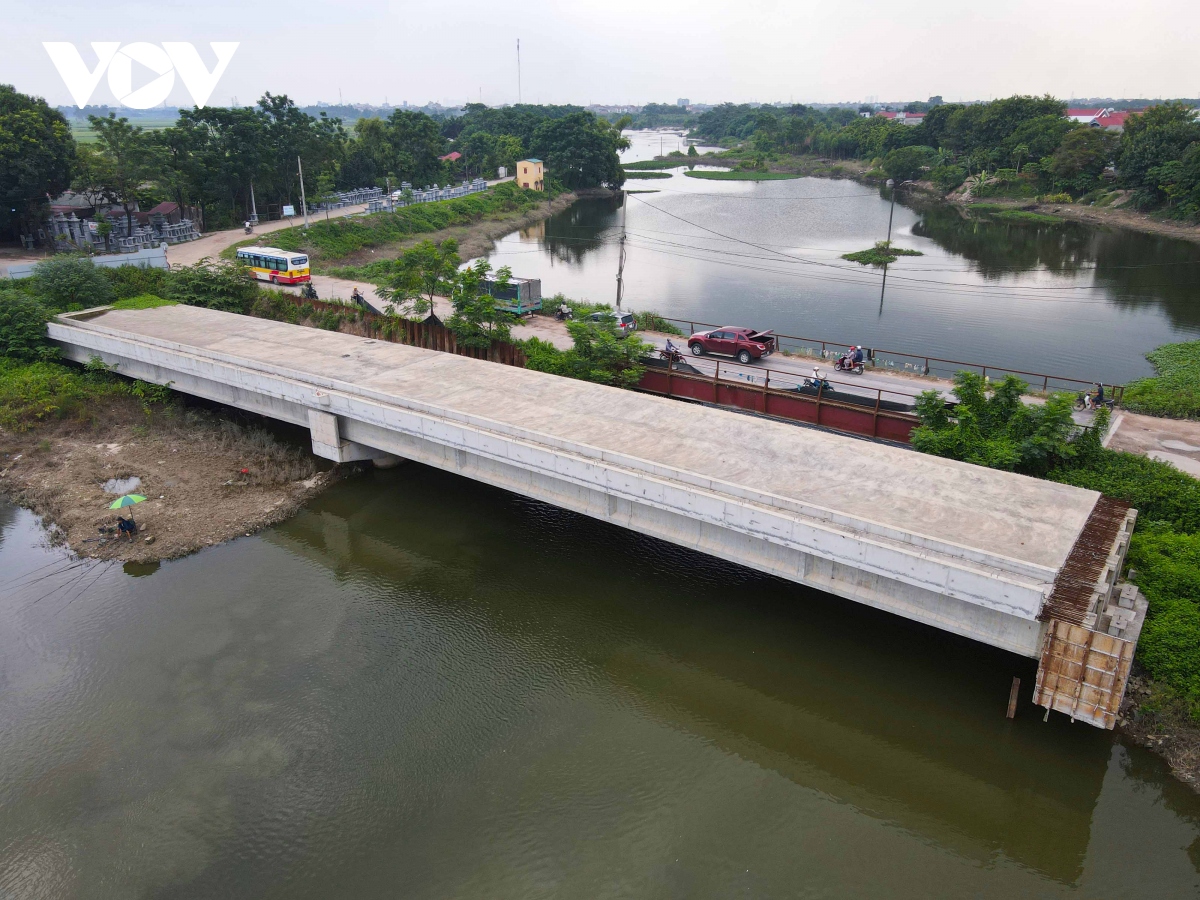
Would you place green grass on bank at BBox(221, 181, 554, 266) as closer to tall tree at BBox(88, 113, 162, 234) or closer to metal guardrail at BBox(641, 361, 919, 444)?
tall tree at BBox(88, 113, 162, 234)

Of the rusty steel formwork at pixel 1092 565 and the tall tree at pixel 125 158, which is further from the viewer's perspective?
the tall tree at pixel 125 158

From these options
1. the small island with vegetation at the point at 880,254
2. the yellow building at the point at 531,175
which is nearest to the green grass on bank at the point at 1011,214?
the small island with vegetation at the point at 880,254

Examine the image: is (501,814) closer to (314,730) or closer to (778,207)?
(314,730)

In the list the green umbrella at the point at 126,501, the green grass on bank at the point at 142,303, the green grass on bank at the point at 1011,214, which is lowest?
the green umbrella at the point at 126,501

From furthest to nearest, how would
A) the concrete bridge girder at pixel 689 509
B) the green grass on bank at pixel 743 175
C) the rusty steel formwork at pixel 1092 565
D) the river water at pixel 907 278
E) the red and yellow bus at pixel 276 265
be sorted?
the green grass on bank at pixel 743 175 < the red and yellow bus at pixel 276 265 < the river water at pixel 907 278 < the concrete bridge girder at pixel 689 509 < the rusty steel formwork at pixel 1092 565

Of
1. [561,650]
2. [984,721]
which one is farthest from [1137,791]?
[561,650]

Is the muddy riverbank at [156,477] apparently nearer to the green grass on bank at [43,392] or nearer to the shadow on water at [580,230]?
the green grass on bank at [43,392]

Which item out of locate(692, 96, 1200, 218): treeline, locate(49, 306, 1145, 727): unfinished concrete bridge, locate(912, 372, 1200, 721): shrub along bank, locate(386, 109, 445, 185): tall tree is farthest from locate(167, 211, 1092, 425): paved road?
locate(692, 96, 1200, 218): treeline
